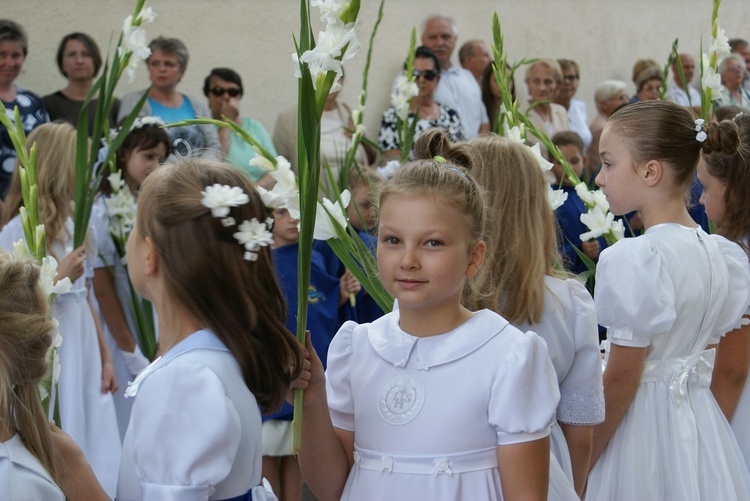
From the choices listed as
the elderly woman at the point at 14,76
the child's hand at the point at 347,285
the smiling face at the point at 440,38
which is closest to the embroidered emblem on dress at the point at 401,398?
the child's hand at the point at 347,285

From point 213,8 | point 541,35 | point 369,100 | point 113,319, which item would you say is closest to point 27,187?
point 113,319

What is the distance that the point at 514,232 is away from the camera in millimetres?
2541

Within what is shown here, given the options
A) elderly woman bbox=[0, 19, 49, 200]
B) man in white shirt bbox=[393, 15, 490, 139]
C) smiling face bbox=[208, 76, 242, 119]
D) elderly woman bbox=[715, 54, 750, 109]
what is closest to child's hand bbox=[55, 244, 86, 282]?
elderly woman bbox=[0, 19, 49, 200]

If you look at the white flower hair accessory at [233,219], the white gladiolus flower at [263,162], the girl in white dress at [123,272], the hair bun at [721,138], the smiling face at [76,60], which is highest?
the smiling face at [76,60]

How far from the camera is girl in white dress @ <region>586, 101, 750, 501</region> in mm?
2670

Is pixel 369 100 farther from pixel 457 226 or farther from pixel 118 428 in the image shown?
pixel 457 226

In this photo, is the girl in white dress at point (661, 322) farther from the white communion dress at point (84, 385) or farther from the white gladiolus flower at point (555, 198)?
the white communion dress at point (84, 385)

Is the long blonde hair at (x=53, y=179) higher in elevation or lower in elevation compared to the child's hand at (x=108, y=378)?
higher

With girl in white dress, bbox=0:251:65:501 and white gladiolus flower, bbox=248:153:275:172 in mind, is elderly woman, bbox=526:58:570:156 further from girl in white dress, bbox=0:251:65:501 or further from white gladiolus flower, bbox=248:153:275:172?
girl in white dress, bbox=0:251:65:501

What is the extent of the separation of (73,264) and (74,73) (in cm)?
203

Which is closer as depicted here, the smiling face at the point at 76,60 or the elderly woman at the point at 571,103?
the smiling face at the point at 76,60

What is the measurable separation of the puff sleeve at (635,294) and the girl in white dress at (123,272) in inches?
100

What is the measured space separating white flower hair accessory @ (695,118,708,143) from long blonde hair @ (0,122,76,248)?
247cm

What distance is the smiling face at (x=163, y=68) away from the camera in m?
5.66
